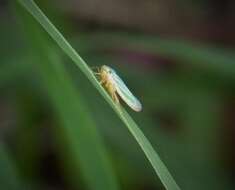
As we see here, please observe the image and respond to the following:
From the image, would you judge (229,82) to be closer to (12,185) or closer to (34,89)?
(34,89)

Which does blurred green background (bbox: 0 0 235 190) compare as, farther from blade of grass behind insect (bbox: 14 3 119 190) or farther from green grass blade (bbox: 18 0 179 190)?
green grass blade (bbox: 18 0 179 190)

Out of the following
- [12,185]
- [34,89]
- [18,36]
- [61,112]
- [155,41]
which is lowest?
[12,185]

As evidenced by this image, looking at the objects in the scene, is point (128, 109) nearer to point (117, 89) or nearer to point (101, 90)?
point (117, 89)

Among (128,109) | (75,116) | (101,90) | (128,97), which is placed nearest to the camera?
(101,90)

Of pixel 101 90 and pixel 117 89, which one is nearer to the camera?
pixel 101 90

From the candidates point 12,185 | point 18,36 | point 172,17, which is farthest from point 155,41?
point 172,17

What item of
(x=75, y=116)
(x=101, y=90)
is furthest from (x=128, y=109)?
(x=101, y=90)

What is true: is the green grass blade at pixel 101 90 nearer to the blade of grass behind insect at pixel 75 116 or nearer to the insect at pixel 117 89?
the blade of grass behind insect at pixel 75 116

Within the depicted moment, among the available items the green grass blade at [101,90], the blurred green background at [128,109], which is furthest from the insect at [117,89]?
the green grass blade at [101,90]

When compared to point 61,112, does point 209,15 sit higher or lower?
higher
